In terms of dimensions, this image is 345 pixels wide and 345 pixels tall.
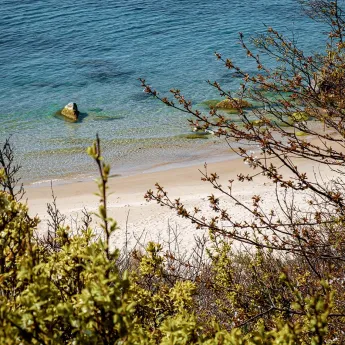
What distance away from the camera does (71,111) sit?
87.5ft

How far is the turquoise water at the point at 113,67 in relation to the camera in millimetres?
23781

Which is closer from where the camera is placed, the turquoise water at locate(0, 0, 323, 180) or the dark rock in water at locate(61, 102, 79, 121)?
the turquoise water at locate(0, 0, 323, 180)

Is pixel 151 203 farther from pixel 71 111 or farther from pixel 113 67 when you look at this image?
pixel 113 67

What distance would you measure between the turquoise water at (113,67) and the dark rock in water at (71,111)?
1.45 feet

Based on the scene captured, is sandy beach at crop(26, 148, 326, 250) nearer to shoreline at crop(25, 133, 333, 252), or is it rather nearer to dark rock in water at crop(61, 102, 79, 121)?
shoreline at crop(25, 133, 333, 252)

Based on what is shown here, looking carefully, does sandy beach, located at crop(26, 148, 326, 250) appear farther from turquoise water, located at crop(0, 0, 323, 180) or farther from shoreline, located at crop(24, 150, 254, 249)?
turquoise water, located at crop(0, 0, 323, 180)

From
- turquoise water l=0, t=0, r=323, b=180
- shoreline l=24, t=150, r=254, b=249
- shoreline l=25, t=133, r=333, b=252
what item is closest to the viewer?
shoreline l=25, t=133, r=333, b=252

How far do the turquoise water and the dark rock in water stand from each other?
0.44 metres

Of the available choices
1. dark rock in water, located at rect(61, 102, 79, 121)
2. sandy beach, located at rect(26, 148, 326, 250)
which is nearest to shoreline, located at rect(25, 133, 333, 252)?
sandy beach, located at rect(26, 148, 326, 250)

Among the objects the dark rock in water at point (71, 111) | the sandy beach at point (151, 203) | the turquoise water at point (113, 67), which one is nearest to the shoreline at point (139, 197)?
the sandy beach at point (151, 203)

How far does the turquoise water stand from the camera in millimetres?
23781

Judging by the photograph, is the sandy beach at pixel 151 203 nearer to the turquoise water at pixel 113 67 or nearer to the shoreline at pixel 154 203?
the shoreline at pixel 154 203

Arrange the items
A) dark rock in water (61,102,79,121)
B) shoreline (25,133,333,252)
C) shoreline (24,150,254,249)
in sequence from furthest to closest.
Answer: dark rock in water (61,102,79,121), shoreline (24,150,254,249), shoreline (25,133,333,252)

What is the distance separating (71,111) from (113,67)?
7212 millimetres
